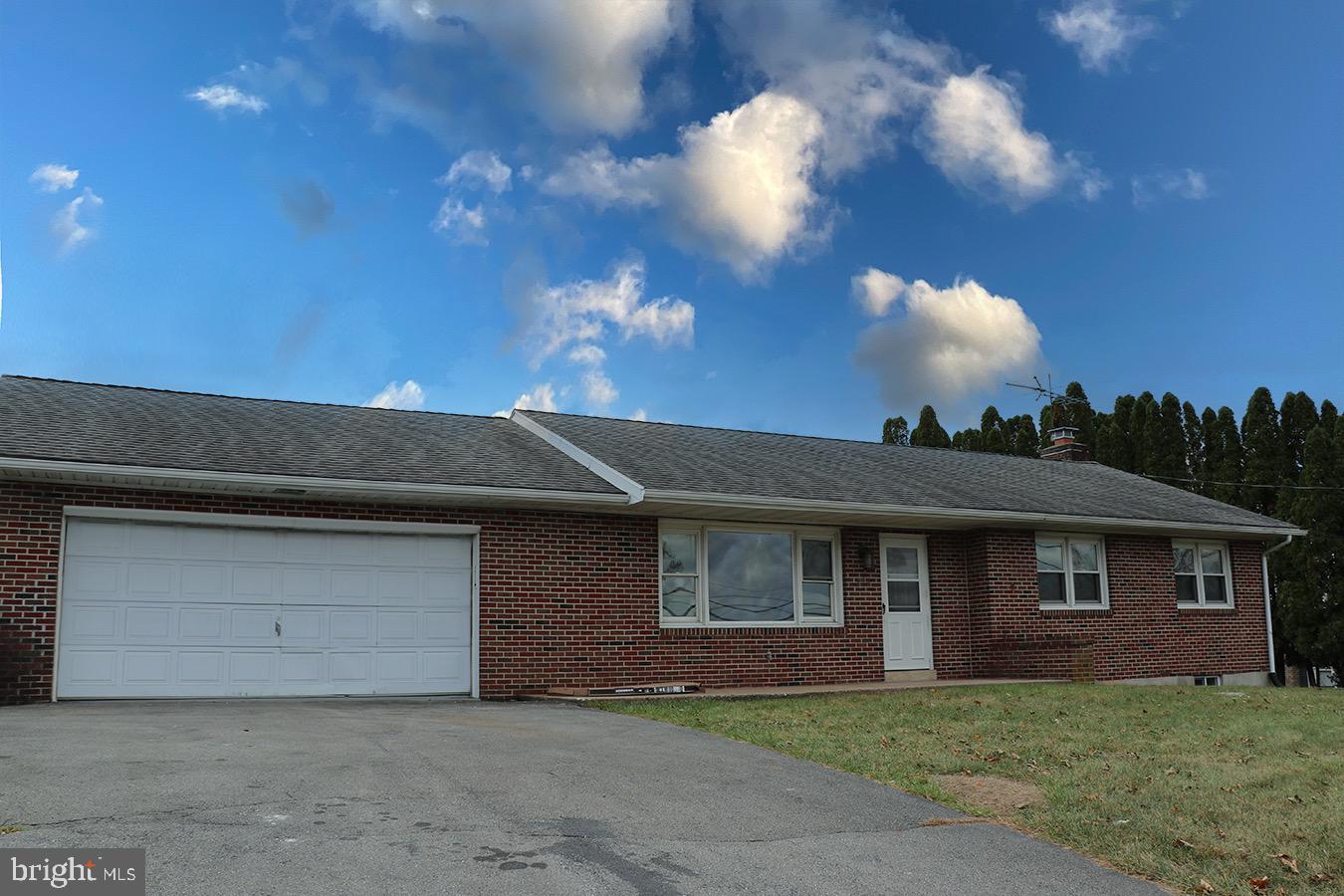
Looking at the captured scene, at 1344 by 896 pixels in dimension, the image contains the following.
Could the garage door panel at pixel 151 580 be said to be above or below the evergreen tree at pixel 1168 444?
below

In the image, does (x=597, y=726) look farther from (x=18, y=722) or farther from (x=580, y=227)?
(x=580, y=227)

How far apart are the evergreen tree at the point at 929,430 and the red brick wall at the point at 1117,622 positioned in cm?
1500

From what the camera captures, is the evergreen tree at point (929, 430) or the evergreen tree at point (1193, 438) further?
the evergreen tree at point (929, 430)

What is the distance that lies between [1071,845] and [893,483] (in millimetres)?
11565

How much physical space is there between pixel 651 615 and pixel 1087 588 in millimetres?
8510

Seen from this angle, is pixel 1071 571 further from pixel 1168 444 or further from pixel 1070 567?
pixel 1168 444

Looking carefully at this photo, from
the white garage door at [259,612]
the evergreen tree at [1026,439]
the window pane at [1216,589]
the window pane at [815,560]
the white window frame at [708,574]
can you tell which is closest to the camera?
the white garage door at [259,612]

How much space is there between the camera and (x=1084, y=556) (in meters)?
19.0

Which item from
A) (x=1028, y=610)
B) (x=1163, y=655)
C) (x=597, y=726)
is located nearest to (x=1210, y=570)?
(x=1163, y=655)

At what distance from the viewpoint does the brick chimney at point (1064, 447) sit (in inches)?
1034

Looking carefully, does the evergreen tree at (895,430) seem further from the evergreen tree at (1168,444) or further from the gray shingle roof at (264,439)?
the gray shingle roof at (264,439)

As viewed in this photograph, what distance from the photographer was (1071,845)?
638 cm

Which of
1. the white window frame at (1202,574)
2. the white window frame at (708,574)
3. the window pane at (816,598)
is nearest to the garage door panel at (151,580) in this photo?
the white window frame at (708,574)

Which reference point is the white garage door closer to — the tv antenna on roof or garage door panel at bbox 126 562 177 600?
garage door panel at bbox 126 562 177 600
